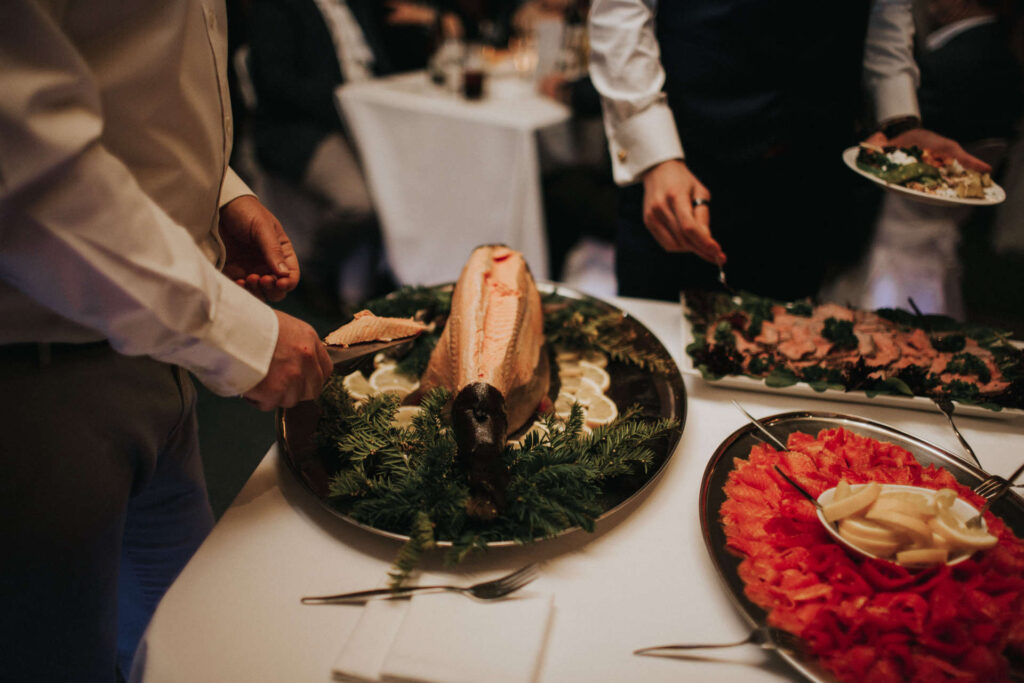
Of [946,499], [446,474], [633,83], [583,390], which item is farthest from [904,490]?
[633,83]

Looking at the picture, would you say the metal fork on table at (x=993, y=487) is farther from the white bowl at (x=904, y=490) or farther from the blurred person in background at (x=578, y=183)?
the blurred person in background at (x=578, y=183)

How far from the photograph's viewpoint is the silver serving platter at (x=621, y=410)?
3.16 ft

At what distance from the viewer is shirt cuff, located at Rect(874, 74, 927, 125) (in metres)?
1.40

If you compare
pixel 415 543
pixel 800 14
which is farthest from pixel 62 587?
pixel 800 14

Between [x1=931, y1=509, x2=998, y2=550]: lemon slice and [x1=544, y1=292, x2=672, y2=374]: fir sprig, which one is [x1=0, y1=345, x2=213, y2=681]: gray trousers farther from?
[x1=931, y1=509, x2=998, y2=550]: lemon slice

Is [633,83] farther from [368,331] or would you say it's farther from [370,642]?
[370,642]

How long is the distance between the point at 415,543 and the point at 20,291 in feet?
2.10

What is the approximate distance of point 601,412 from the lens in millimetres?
1240

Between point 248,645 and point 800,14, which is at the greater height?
point 800,14

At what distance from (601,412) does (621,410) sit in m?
0.05

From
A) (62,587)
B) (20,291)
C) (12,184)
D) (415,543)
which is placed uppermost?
(12,184)

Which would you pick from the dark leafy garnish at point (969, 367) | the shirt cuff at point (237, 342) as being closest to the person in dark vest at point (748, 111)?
the dark leafy garnish at point (969, 367)

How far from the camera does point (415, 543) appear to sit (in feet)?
2.77

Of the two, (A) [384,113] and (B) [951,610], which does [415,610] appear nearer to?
(B) [951,610]
